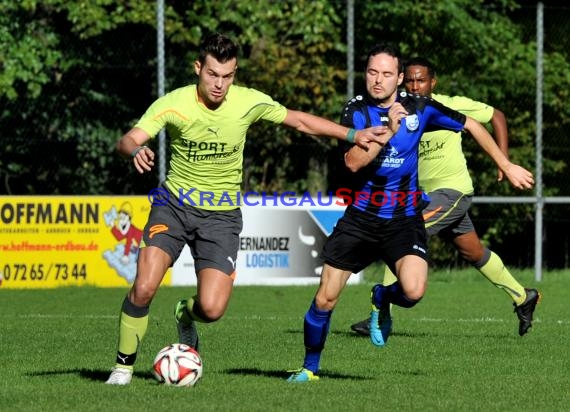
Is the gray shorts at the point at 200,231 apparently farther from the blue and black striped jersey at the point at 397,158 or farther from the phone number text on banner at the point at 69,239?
the phone number text on banner at the point at 69,239

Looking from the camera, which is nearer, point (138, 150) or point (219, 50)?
point (138, 150)

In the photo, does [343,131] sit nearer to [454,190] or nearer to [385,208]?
[385,208]

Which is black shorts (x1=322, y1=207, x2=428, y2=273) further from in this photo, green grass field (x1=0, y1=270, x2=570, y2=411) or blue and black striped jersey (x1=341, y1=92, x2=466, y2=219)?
green grass field (x1=0, y1=270, x2=570, y2=411)

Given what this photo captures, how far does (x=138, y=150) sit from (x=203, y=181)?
78cm

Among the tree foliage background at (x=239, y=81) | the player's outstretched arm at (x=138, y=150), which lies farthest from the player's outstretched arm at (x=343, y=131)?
the tree foliage background at (x=239, y=81)

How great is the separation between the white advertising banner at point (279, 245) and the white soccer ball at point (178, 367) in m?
9.25

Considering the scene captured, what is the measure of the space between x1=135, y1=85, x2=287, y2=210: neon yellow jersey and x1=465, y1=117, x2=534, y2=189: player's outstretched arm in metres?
1.43

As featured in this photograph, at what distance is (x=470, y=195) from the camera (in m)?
11.5

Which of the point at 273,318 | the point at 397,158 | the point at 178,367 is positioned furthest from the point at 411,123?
the point at 273,318

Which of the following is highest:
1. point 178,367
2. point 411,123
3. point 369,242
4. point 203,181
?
point 411,123

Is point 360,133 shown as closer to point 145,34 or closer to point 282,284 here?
point 282,284

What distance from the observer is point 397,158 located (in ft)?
27.0

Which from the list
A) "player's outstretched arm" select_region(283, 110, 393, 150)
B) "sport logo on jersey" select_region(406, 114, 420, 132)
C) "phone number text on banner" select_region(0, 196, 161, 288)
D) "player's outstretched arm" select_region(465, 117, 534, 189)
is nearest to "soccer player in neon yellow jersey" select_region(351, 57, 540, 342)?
"player's outstretched arm" select_region(465, 117, 534, 189)

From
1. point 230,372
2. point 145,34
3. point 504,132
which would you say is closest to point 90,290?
point 145,34
